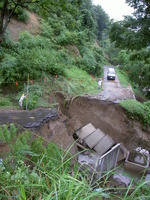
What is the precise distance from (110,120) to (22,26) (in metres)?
12.2

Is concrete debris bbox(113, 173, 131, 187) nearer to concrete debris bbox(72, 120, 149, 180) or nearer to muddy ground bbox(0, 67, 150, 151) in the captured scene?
concrete debris bbox(72, 120, 149, 180)

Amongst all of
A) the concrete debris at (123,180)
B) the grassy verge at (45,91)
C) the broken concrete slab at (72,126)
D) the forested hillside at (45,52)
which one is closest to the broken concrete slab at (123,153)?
the concrete debris at (123,180)

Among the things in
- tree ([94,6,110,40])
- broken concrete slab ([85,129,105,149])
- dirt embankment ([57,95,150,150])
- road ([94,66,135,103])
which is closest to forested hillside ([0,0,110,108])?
road ([94,66,135,103])

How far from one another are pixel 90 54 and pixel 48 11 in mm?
10662

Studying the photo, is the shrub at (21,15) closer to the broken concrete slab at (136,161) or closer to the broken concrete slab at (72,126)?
the broken concrete slab at (72,126)

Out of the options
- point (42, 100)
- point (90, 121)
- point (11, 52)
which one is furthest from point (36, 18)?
point (90, 121)

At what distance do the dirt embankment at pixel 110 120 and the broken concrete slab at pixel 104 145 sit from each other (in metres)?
0.56

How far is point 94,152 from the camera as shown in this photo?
722cm

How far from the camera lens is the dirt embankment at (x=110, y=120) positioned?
8.05 metres

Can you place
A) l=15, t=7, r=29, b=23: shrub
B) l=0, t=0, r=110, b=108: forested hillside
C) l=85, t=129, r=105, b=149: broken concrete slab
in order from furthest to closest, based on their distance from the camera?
l=15, t=7, r=29, b=23: shrub, l=0, t=0, r=110, b=108: forested hillside, l=85, t=129, r=105, b=149: broken concrete slab

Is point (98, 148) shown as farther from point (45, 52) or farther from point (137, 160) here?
point (45, 52)

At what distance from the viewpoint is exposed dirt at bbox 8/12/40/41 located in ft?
43.5

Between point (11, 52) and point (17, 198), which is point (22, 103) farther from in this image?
point (17, 198)

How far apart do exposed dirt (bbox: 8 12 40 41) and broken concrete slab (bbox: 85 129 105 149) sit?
961 cm
